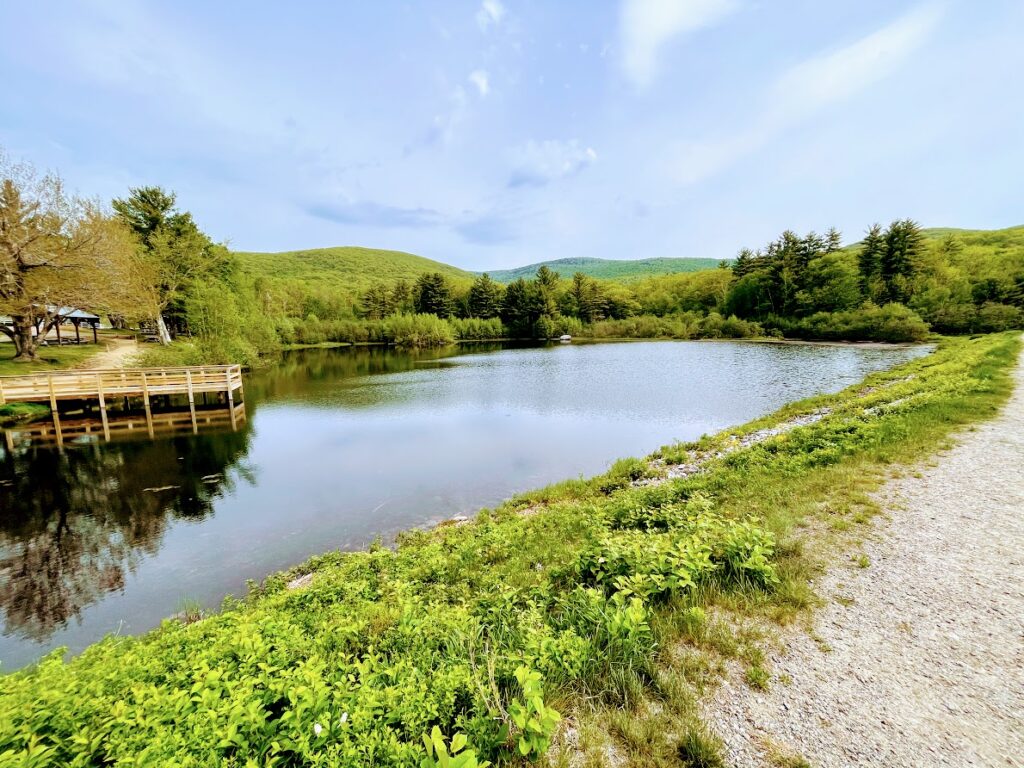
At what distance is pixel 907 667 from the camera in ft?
11.3

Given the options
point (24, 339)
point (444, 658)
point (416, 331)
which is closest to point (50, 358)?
point (24, 339)

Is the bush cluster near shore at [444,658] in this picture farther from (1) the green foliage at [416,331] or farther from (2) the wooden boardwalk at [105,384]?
(1) the green foliage at [416,331]

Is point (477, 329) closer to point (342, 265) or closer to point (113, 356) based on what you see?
point (113, 356)

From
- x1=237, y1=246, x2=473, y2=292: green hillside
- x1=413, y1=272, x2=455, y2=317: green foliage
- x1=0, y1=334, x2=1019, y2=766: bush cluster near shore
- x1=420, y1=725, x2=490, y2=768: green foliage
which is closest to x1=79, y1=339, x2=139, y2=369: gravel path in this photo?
x1=0, y1=334, x2=1019, y2=766: bush cluster near shore

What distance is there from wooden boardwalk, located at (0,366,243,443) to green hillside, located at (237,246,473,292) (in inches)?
4935

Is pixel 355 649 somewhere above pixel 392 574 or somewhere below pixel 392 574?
above

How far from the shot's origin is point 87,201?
3075 centimetres

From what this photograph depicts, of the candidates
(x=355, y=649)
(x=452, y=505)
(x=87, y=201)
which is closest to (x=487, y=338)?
(x=87, y=201)

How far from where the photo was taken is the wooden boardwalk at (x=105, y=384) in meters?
20.2

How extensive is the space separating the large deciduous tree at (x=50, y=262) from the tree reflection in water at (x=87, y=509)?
13807 mm

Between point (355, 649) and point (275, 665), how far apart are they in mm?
865

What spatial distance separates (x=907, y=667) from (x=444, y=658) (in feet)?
13.0

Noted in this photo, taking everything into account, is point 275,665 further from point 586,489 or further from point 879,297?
point 879,297

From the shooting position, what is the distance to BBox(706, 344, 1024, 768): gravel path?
2789 mm
